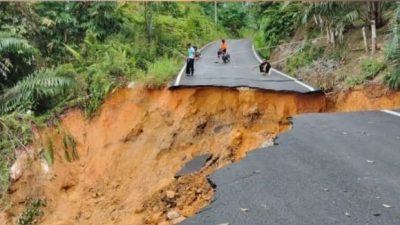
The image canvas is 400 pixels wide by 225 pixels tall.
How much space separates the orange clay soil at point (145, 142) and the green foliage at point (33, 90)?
91 cm

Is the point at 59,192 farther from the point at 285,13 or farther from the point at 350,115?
the point at 285,13

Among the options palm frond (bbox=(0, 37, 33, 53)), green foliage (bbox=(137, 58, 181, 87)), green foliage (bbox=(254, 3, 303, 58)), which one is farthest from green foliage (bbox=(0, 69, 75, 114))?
green foliage (bbox=(254, 3, 303, 58))

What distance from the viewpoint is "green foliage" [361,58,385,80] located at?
1282 centimetres

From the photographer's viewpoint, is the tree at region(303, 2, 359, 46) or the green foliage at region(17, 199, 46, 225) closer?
the green foliage at region(17, 199, 46, 225)

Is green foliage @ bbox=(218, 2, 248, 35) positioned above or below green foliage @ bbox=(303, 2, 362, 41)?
above

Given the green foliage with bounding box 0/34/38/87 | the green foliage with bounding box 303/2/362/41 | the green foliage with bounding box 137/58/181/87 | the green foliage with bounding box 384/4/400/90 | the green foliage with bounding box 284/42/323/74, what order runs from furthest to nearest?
the green foliage with bounding box 284/42/323/74
the green foliage with bounding box 303/2/362/41
the green foliage with bounding box 137/58/181/87
the green foliage with bounding box 0/34/38/87
the green foliage with bounding box 384/4/400/90

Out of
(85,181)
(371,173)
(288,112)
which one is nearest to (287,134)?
(371,173)

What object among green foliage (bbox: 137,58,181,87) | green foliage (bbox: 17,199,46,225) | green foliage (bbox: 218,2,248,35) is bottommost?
green foliage (bbox: 17,199,46,225)

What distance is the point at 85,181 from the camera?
13.3 metres

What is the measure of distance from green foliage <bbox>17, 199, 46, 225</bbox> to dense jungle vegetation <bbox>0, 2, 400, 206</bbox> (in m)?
0.83

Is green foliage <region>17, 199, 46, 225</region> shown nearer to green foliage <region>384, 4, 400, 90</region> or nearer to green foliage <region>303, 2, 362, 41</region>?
green foliage <region>384, 4, 400, 90</region>

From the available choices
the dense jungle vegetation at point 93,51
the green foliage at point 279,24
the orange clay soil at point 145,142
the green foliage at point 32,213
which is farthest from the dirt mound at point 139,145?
the green foliage at point 279,24

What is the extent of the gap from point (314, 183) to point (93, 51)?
49.3 ft

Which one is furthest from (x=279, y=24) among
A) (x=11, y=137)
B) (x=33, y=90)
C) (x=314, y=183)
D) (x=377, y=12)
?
(x=314, y=183)
